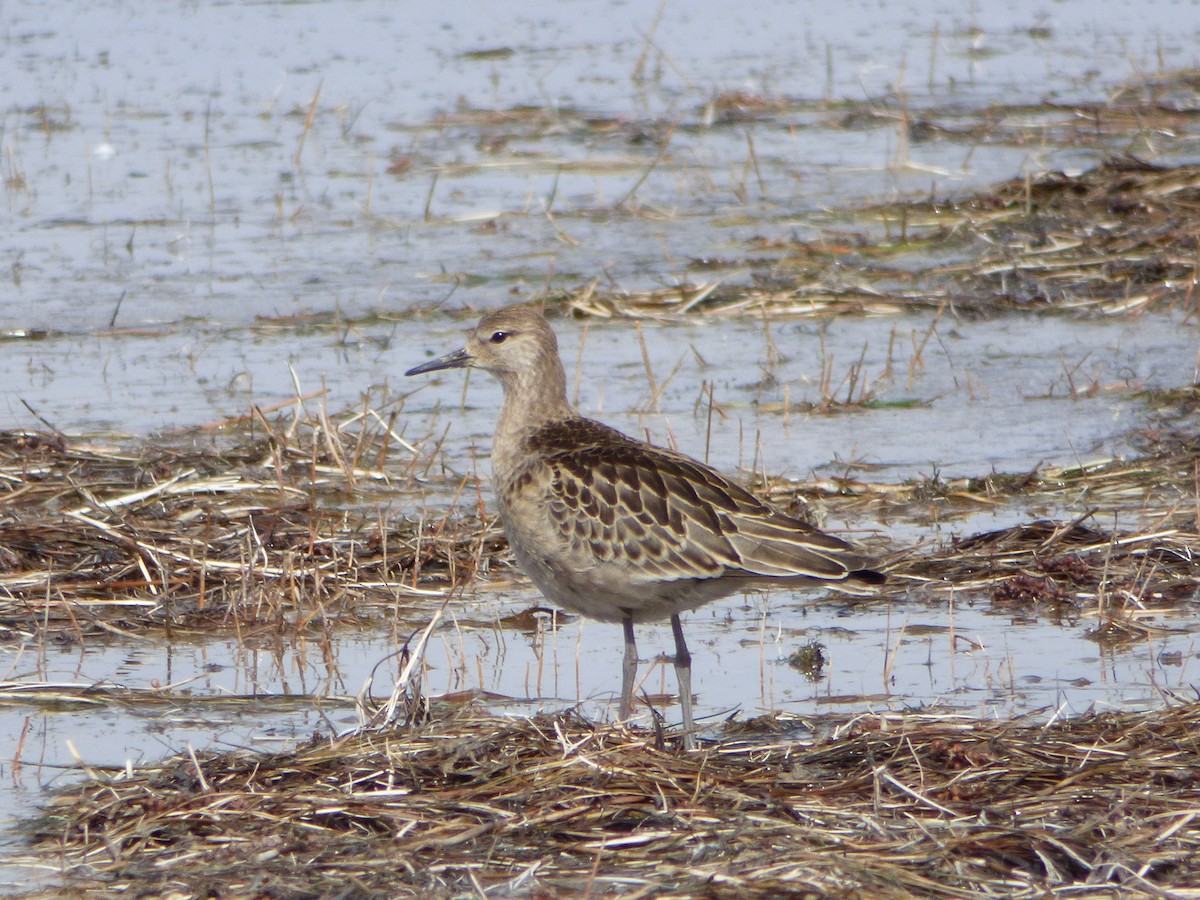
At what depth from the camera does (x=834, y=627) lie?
7.17 m

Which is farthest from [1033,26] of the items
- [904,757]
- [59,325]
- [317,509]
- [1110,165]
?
[904,757]

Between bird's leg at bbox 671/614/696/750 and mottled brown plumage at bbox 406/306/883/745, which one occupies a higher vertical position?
mottled brown plumage at bbox 406/306/883/745

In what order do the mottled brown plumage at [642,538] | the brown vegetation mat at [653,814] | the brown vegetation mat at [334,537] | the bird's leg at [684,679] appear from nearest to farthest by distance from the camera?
1. the brown vegetation mat at [653,814]
2. the bird's leg at [684,679]
3. the mottled brown plumage at [642,538]
4. the brown vegetation mat at [334,537]

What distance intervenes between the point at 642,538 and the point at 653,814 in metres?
1.27

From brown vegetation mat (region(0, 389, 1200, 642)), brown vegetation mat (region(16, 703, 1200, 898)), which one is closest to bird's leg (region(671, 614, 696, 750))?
brown vegetation mat (region(16, 703, 1200, 898))

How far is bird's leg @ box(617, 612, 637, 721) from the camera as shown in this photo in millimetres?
6102

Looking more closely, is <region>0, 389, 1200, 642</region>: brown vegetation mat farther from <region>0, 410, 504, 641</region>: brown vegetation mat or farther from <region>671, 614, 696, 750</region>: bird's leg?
<region>671, 614, 696, 750</region>: bird's leg

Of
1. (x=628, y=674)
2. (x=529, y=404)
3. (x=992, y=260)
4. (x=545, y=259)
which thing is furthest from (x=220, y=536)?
(x=992, y=260)

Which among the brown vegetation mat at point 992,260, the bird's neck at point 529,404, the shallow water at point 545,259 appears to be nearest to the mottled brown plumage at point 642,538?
the bird's neck at point 529,404

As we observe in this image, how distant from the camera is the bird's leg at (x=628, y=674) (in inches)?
240

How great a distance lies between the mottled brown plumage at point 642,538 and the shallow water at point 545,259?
375 mm

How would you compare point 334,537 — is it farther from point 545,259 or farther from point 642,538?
point 545,259

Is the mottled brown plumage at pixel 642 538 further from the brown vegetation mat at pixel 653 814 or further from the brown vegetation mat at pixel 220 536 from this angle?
the brown vegetation mat at pixel 220 536

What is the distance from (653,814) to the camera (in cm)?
498
